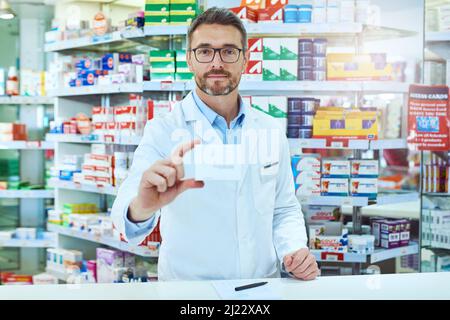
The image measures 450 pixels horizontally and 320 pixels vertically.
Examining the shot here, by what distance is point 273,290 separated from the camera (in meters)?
1.21

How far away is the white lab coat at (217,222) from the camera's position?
1.45 m

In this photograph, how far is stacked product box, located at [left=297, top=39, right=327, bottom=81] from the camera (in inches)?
118

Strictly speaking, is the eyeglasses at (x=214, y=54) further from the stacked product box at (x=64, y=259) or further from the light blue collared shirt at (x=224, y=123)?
the stacked product box at (x=64, y=259)

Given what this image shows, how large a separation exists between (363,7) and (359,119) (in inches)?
25.6

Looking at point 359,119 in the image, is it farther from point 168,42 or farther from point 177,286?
point 177,286

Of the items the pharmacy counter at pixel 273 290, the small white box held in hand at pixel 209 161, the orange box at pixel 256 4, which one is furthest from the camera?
the orange box at pixel 256 4

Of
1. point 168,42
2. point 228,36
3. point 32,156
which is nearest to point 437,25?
point 168,42

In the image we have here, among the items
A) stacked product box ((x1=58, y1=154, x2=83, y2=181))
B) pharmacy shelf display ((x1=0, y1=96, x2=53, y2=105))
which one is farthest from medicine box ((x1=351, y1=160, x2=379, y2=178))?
pharmacy shelf display ((x1=0, y1=96, x2=53, y2=105))

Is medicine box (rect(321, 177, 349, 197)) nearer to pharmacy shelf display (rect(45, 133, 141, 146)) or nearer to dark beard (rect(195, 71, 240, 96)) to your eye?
pharmacy shelf display (rect(45, 133, 141, 146))

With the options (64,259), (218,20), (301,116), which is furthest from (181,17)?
(64,259)

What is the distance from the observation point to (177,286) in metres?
1.23

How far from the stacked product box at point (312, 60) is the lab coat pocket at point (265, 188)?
4.95 feet

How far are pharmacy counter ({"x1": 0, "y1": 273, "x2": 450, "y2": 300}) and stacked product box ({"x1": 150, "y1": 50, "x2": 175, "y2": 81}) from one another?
2124 millimetres

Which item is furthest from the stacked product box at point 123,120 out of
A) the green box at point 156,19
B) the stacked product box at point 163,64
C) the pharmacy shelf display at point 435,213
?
the pharmacy shelf display at point 435,213
